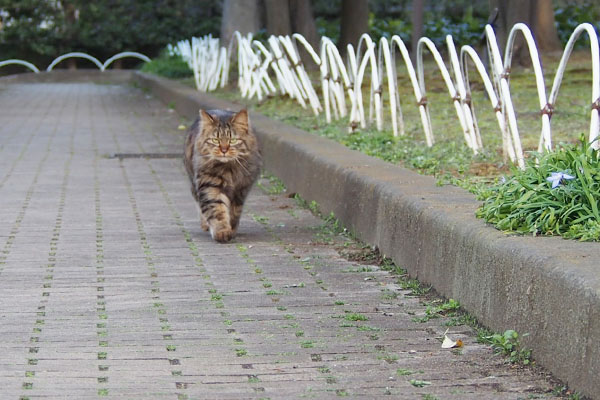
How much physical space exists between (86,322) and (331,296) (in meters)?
1.32

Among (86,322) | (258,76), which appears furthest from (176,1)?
(86,322)

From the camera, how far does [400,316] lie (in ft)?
17.1

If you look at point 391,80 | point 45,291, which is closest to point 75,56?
point 391,80

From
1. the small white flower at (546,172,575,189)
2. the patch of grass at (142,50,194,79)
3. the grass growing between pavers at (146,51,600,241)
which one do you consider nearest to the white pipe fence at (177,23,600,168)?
the grass growing between pavers at (146,51,600,241)

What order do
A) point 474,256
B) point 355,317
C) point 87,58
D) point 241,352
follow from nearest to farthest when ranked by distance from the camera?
point 241,352 < point 474,256 < point 355,317 < point 87,58

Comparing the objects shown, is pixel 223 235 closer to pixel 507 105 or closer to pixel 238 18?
pixel 507 105

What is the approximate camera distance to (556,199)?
4.75m

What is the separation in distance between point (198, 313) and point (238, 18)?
17.6 metres

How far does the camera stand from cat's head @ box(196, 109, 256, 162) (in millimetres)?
7367

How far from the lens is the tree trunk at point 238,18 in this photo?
73.0ft

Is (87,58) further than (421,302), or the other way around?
(87,58)

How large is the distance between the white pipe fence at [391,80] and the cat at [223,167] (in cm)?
187

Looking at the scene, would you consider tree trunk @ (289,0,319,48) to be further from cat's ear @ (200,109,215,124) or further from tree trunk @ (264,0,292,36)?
cat's ear @ (200,109,215,124)

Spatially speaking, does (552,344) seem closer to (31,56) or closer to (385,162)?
(385,162)
